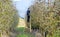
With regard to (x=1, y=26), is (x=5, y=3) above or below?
above

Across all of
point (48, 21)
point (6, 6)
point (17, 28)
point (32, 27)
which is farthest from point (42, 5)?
point (17, 28)

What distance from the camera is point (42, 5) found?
8078 mm

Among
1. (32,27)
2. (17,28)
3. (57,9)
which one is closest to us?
(57,9)

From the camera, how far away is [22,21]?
45.2 feet

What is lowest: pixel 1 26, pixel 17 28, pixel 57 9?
pixel 17 28

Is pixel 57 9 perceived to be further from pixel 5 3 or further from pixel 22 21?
pixel 22 21

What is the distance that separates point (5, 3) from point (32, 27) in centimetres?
601

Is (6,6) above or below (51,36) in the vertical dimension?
above

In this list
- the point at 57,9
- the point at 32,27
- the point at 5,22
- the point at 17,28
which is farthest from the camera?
the point at 17,28

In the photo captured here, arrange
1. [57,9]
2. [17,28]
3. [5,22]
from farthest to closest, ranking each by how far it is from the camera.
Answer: [17,28] → [5,22] → [57,9]

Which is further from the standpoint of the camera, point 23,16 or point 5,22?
point 23,16

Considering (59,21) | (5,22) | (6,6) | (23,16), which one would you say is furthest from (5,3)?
(23,16)

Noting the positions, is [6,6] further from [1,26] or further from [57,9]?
[57,9]

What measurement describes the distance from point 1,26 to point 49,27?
1.84 m
